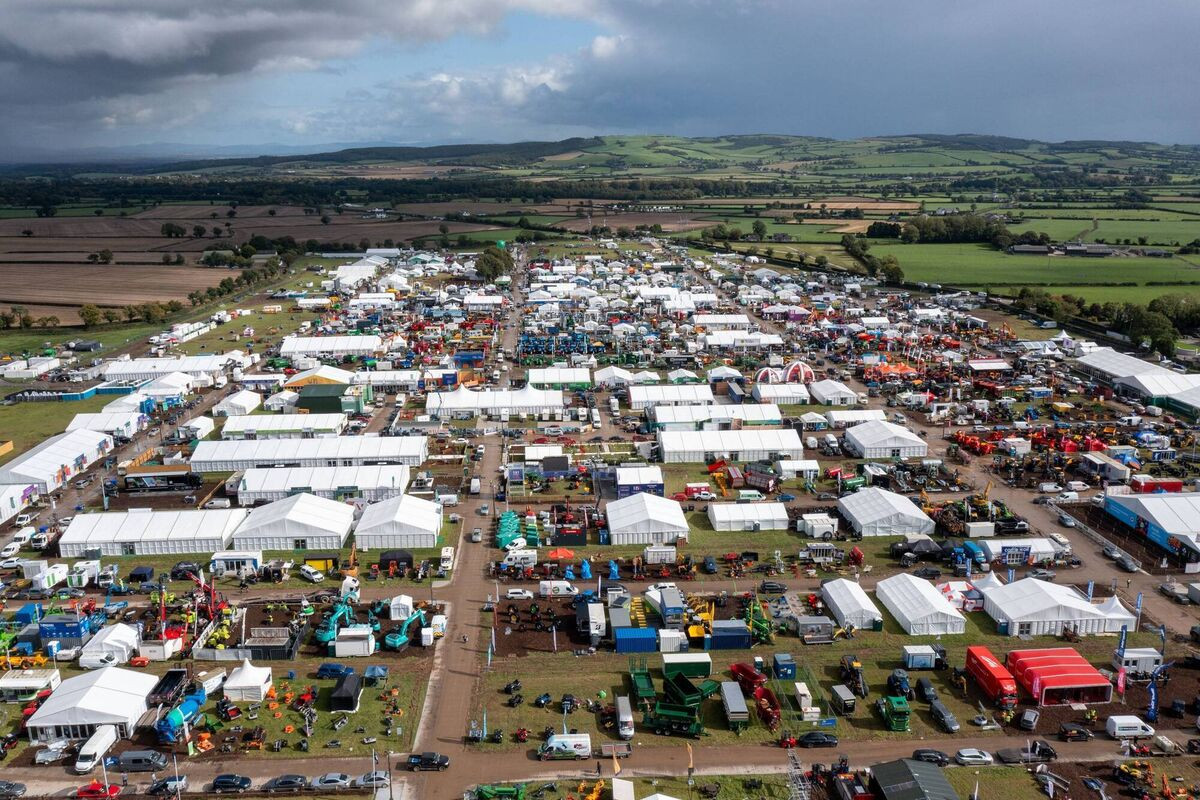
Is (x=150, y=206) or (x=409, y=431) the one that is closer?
(x=409, y=431)

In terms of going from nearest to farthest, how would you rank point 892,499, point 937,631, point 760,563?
point 937,631 < point 760,563 < point 892,499

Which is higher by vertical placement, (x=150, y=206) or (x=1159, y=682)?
(x=150, y=206)

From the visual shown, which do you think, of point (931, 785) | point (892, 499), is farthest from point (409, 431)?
point (931, 785)

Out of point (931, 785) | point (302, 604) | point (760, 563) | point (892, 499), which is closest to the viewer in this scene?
point (931, 785)

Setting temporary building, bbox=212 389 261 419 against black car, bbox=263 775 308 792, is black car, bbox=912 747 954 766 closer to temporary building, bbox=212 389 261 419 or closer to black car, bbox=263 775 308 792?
black car, bbox=263 775 308 792

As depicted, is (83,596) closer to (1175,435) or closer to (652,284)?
(1175,435)

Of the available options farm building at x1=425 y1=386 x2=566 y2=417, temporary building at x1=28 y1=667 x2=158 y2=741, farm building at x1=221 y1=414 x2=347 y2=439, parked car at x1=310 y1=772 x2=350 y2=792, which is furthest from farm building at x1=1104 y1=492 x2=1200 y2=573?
farm building at x1=221 y1=414 x2=347 y2=439

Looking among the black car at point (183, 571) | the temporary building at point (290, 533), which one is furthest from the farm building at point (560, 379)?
the black car at point (183, 571)
